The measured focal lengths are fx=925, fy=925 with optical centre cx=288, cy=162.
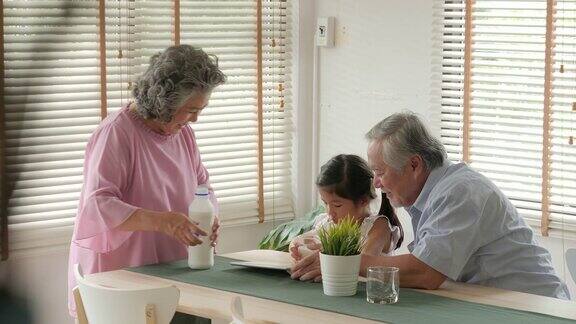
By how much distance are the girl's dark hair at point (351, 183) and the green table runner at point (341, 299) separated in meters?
0.38

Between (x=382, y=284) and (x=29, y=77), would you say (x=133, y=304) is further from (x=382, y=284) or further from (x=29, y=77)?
(x=29, y=77)

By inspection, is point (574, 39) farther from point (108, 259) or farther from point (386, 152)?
point (108, 259)

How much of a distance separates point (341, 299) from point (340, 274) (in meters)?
0.06

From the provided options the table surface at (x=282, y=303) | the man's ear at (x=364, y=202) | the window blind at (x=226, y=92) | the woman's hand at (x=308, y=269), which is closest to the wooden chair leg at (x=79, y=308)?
the table surface at (x=282, y=303)

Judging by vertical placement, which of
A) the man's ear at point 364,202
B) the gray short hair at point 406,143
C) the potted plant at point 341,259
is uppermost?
the gray short hair at point 406,143

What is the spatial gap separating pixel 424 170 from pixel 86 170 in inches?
36.7

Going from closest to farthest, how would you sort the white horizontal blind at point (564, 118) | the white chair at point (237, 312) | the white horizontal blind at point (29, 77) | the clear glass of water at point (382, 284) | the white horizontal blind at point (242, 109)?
the white horizontal blind at point (29, 77)
the white chair at point (237, 312)
the clear glass of water at point (382, 284)
the white horizontal blind at point (564, 118)
the white horizontal blind at point (242, 109)

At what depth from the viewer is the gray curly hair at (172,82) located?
2.51 meters

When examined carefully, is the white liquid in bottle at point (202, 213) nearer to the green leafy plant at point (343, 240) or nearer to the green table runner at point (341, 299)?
the green table runner at point (341, 299)

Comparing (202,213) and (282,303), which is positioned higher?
(202,213)

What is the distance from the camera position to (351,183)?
2.74 m

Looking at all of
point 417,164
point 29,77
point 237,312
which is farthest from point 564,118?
point 29,77

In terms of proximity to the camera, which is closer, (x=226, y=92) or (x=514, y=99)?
(x=514, y=99)

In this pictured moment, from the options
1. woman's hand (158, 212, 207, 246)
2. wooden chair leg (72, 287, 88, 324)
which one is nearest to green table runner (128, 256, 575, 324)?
woman's hand (158, 212, 207, 246)
